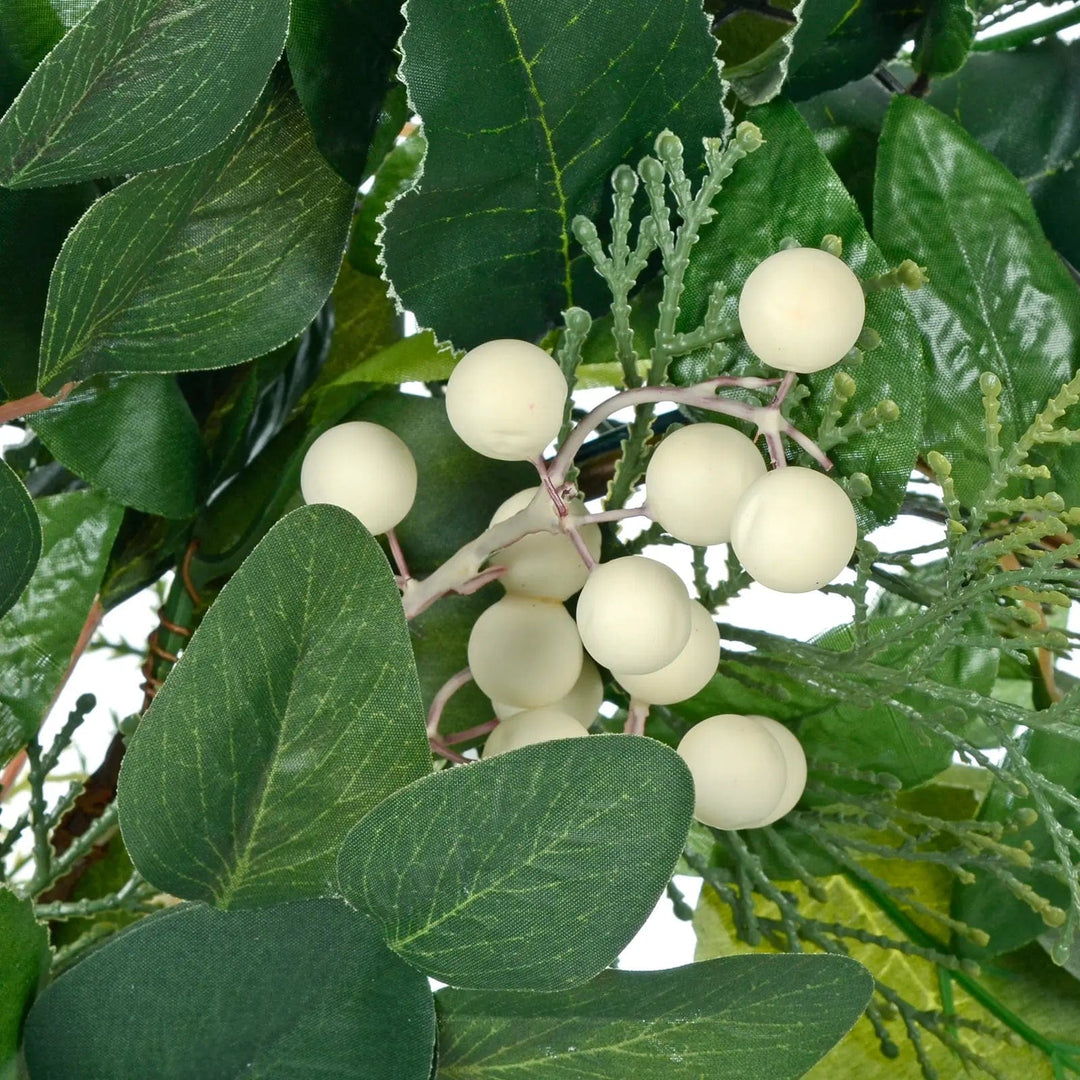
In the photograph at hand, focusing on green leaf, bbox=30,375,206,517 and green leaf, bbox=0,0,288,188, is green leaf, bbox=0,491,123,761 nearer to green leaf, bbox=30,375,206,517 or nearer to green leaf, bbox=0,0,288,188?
green leaf, bbox=30,375,206,517

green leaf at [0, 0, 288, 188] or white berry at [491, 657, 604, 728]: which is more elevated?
green leaf at [0, 0, 288, 188]

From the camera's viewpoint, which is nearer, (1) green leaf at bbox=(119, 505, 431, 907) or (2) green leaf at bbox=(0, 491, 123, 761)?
(1) green leaf at bbox=(119, 505, 431, 907)

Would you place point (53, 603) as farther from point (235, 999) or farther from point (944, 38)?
point (944, 38)

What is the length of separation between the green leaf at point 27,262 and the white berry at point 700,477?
156 millimetres

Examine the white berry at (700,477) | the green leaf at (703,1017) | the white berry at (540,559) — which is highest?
the white berry at (700,477)

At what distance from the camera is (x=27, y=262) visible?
1.04 ft

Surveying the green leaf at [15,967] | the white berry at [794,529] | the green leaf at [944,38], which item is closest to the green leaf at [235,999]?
the green leaf at [15,967]

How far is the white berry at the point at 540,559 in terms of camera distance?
311 millimetres

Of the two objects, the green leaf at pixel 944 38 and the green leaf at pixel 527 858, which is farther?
the green leaf at pixel 944 38

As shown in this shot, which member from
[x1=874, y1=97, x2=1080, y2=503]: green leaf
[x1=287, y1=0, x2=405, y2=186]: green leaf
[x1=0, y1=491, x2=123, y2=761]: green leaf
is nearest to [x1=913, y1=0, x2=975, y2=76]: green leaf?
[x1=874, y1=97, x2=1080, y2=503]: green leaf

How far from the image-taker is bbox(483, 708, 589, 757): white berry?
297 millimetres

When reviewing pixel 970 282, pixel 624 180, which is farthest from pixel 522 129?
pixel 970 282

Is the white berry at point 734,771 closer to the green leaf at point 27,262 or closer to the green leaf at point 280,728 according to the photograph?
the green leaf at point 280,728

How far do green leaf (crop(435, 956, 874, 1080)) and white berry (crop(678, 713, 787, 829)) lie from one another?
0.03m
